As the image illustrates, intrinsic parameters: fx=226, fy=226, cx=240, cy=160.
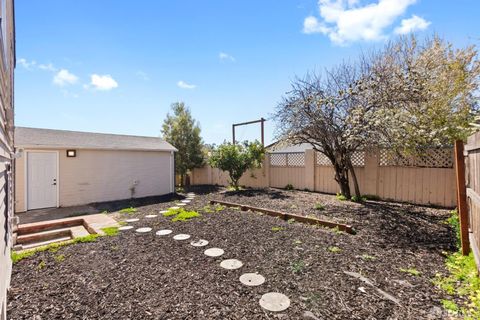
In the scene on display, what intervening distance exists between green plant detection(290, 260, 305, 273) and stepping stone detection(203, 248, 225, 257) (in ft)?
3.55

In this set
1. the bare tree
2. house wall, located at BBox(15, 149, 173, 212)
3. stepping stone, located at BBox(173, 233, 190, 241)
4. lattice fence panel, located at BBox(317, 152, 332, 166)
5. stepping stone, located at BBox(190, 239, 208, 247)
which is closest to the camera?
stepping stone, located at BBox(190, 239, 208, 247)

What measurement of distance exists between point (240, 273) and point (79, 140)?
8.75 m

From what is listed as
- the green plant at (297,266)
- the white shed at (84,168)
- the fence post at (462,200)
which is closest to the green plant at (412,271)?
the fence post at (462,200)

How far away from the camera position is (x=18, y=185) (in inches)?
274

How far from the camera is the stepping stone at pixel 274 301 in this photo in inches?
86.0

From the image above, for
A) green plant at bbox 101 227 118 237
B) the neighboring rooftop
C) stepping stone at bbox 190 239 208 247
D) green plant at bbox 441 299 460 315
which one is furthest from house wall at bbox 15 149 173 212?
green plant at bbox 441 299 460 315

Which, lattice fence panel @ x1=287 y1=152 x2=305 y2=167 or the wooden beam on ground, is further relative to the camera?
lattice fence panel @ x1=287 y1=152 x2=305 y2=167

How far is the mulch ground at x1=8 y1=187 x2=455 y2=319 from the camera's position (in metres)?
2.16

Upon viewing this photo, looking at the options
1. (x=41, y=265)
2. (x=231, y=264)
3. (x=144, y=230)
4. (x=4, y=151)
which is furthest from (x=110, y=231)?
(x=4, y=151)

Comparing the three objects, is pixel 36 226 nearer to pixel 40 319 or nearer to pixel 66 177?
pixel 66 177

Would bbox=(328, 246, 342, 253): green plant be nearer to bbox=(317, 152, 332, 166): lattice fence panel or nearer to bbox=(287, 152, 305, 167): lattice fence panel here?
bbox=(317, 152, 332, 166): lattice fence panel

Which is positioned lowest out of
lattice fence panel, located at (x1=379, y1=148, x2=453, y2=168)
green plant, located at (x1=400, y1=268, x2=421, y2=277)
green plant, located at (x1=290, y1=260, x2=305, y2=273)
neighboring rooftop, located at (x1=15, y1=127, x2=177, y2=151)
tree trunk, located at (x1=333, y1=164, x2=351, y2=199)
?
green plant, located at (x1=400, y1=268, x2=421, y2=277)

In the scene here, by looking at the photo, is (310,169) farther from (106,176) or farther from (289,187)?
(106,176)

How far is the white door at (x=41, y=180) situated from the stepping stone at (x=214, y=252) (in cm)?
700
